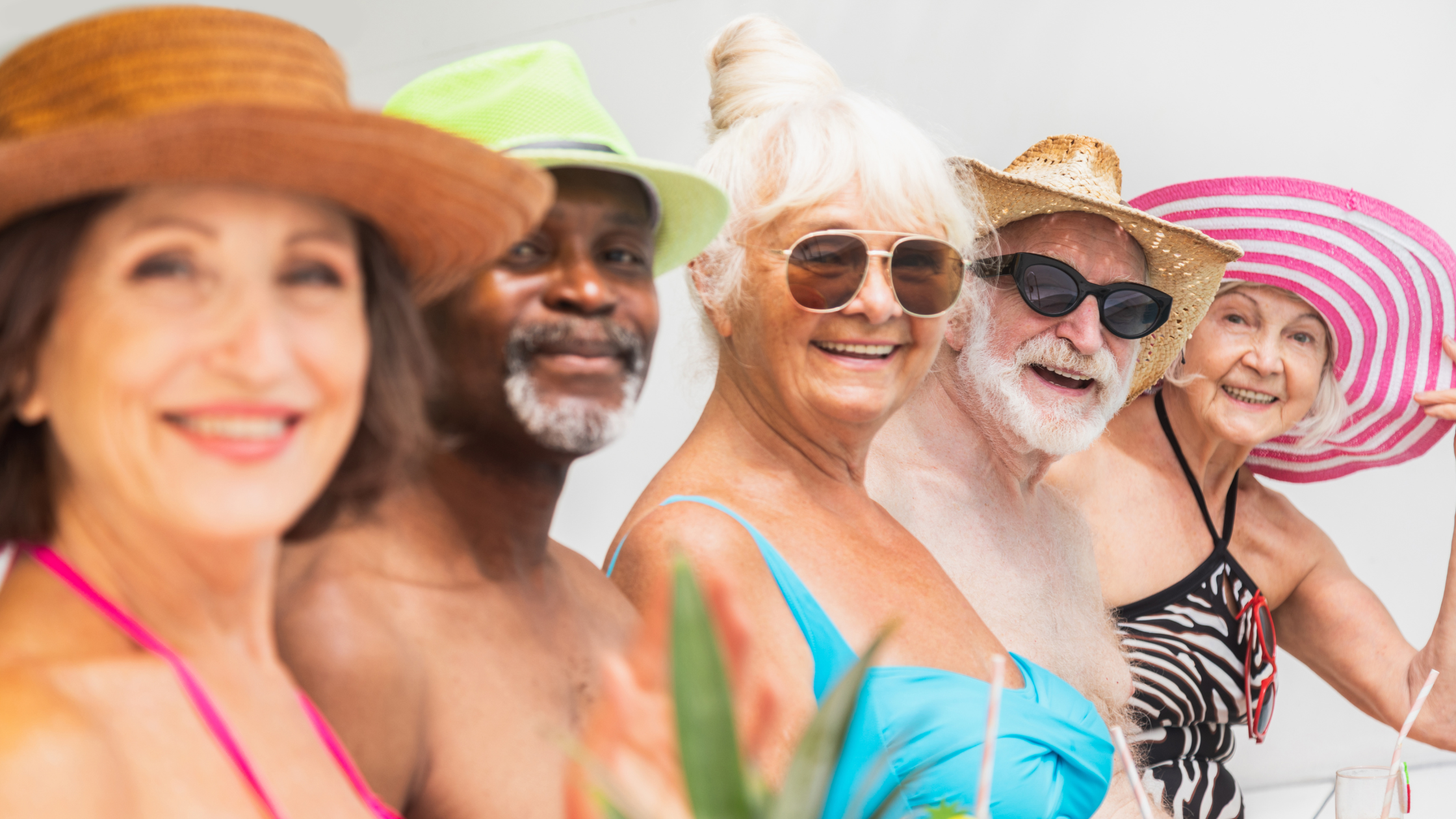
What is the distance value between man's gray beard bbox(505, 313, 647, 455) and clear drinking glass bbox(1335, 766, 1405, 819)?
127 centimetres

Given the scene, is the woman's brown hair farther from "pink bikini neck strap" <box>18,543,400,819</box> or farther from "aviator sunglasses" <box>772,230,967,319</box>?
"aviator sunglasses" <box>772,230,967,319</box>

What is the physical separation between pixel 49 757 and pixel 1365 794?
→ 1804mm

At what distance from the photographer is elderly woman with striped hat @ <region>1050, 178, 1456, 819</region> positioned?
3.25 metres

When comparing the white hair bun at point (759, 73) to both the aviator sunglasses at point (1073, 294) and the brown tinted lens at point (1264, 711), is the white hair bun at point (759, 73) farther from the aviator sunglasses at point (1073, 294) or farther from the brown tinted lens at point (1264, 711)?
the brown tinted lens at point (1264, 711)

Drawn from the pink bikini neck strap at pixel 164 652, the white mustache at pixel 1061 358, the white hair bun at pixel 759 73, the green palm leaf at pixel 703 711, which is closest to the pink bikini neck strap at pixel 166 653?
the pink bikini neck strap at pixel 164 652

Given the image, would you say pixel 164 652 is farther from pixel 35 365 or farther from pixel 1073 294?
pixel 1073 294

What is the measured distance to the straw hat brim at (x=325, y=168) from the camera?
0.91m

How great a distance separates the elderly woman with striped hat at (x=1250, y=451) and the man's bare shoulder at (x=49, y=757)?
2722 millimetres

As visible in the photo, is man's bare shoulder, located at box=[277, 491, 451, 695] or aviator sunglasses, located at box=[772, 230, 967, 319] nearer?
man's bare shoulder, located at box=[277, 491, 451, 695]

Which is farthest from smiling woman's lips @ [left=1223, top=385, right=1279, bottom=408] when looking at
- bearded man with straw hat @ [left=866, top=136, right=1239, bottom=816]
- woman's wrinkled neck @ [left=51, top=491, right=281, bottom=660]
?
woman's wrinkled neck @ [left=51, top=491, right=281, bottom=660]

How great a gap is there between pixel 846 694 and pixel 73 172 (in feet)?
2.28

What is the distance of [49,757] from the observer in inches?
34.3

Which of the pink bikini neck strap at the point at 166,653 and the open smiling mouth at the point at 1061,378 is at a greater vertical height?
the open smiling mouth at the point at 1061,378

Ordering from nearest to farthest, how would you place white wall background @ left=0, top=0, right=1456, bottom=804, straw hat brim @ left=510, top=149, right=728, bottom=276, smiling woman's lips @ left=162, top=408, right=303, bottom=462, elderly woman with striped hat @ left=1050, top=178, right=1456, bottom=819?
1. smiling woman's lips @ left=162, top=408, right=303, bottom=462
2. straw hat brim @ left=510, top=149, right=728, bottom=276
3. elderly woman with striped hat @ left=1050, top=178, right=1456, bottom=819
4. white wall background @ left=0, top=0, right=1456, bottom=804
